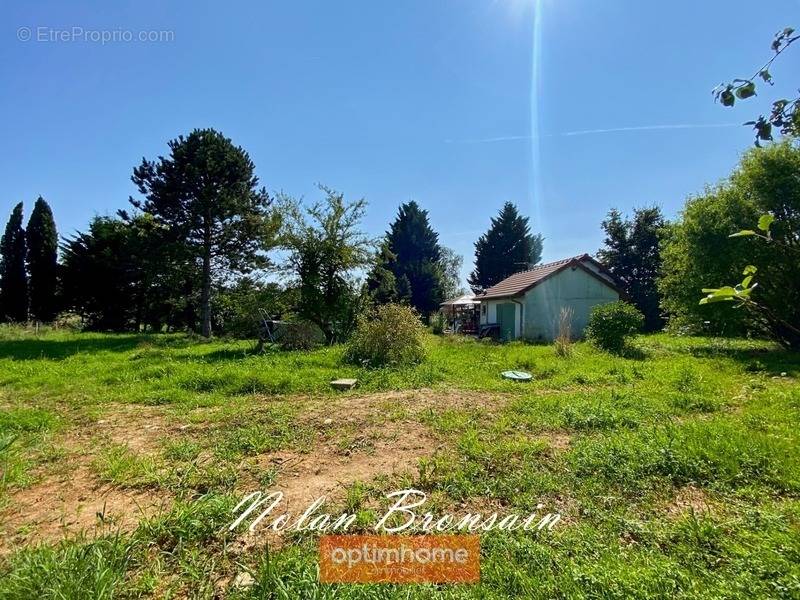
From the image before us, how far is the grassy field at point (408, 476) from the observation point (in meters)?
2.21

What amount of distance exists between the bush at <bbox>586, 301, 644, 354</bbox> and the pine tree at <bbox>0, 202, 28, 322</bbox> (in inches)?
1206

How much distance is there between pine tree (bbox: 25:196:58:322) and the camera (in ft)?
77.1

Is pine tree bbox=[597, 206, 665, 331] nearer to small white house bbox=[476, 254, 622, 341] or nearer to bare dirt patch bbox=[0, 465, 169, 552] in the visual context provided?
small white house bbox=[476, 254, 622, 341]

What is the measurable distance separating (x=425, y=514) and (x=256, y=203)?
20674 mm

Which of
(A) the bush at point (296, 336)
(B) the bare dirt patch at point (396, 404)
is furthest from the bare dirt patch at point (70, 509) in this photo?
(A) the bush at point (296, 336)

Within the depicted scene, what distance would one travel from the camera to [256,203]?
20844mm

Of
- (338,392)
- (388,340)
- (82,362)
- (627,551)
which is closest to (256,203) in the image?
(82,362)

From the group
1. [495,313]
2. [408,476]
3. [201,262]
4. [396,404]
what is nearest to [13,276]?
[201,262]

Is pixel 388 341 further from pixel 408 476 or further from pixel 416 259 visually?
pixel 416 259

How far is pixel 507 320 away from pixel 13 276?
95.1ft

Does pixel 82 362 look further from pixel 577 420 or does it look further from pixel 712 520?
pixel 712 520

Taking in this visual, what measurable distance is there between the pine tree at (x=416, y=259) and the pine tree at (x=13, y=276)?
22557 millimetres

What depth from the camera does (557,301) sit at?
18.8 m

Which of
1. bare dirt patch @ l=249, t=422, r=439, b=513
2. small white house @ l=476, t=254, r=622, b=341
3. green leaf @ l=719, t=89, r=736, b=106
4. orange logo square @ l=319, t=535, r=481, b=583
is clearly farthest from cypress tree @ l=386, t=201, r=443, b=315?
green leaf @ l=719, t=89, r=736, b=106
